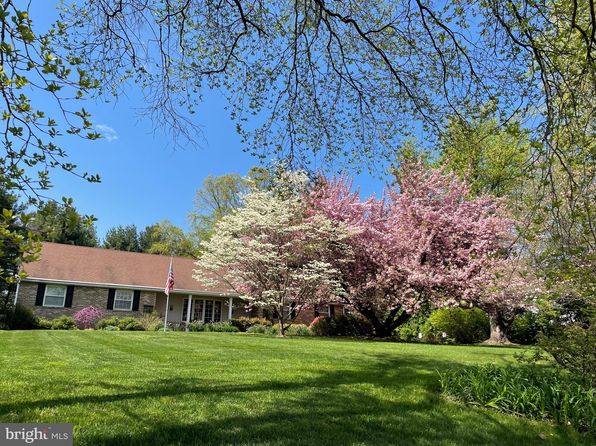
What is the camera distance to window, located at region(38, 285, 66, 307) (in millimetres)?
21641

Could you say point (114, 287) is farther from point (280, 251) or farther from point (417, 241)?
point (417, 241)

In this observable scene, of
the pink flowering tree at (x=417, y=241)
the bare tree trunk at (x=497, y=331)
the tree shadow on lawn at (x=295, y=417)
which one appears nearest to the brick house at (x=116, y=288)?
the pink flowering tree at (x=417, y=241)

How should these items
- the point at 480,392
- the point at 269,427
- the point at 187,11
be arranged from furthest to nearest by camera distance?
the point at 187,11, the point at 480,392, the point at 269,427

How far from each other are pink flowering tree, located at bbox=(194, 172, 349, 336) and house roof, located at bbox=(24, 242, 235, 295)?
5.58 meters

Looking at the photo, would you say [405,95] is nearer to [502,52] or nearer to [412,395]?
[502,52]

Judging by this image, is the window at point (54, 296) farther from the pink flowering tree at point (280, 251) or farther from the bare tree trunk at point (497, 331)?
the bare tree trunk at point (497, 331)

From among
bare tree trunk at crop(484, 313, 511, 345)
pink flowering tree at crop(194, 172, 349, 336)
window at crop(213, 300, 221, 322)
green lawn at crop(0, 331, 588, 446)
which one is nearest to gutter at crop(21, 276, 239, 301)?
window at crop(213, 300, 221, 322)

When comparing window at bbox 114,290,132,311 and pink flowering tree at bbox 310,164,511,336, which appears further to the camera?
window at bbox 114,290,132,311

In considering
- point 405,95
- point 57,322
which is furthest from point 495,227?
point 57,322

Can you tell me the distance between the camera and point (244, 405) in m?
4.92

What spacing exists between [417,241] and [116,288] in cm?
1626

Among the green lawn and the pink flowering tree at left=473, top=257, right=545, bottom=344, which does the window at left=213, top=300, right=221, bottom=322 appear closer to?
the pink flowering tree at left=473, top=257, right=545, bottom=344

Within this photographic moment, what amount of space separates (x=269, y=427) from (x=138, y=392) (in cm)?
202

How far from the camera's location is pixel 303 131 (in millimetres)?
7500
